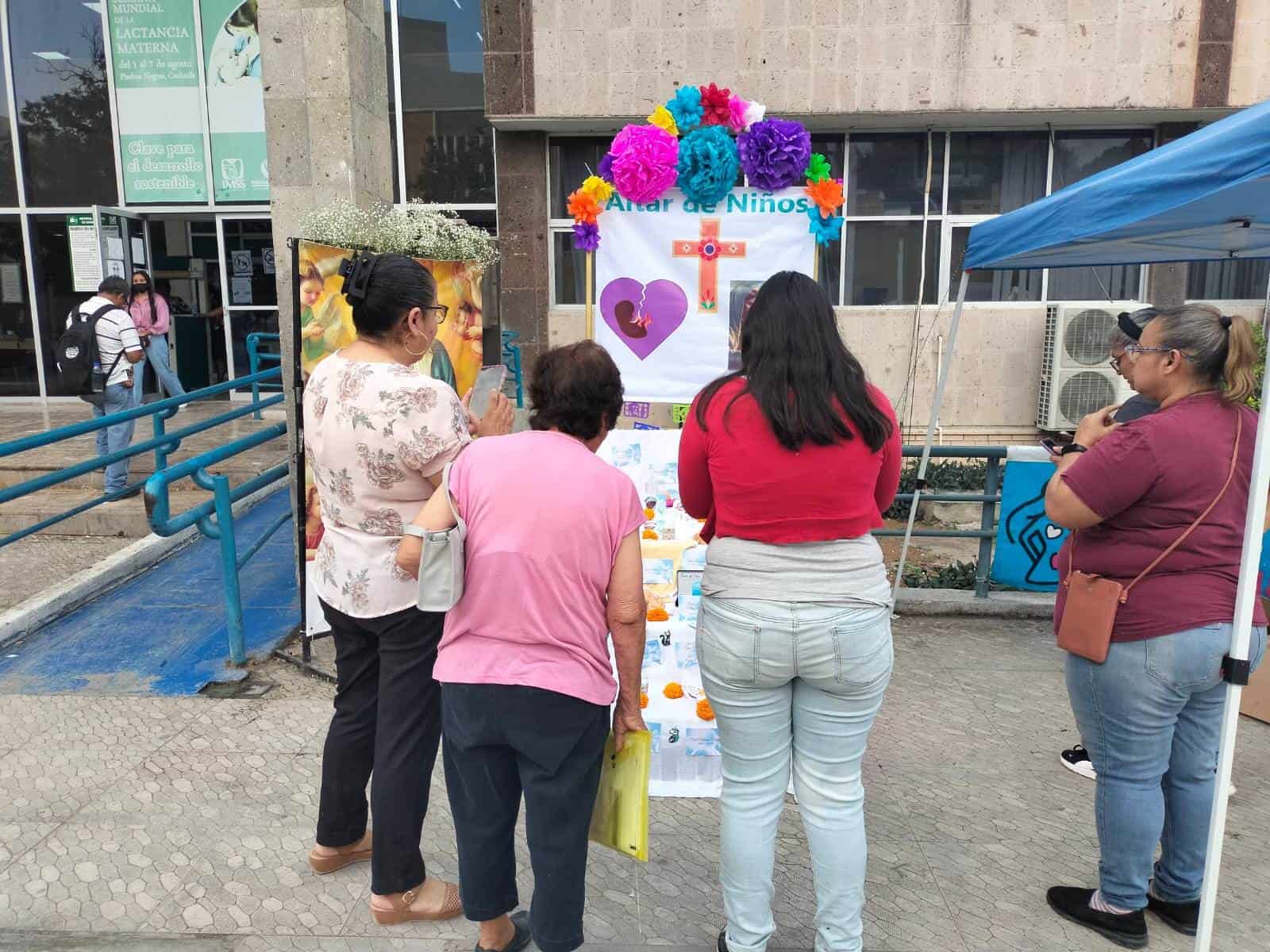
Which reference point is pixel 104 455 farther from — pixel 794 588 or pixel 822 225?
pixel 794 588

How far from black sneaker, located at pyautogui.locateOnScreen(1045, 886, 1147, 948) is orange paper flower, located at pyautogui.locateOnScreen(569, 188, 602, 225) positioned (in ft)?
9.78

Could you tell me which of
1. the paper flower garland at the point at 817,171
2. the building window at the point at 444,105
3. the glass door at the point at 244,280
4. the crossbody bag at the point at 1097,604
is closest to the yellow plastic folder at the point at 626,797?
the crossbody bag at the point at 1097,604

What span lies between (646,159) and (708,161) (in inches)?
9.8

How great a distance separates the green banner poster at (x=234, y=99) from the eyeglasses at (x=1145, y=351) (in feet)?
34.3

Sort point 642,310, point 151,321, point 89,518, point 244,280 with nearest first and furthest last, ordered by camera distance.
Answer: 1. point 642,310
2. point 89,518
3. point 151,321
4. point 244,280

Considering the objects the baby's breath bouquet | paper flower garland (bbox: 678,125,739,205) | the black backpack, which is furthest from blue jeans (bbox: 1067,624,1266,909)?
the black backpack

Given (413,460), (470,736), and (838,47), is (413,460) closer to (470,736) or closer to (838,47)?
(470,736)

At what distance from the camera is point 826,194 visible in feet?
12.0

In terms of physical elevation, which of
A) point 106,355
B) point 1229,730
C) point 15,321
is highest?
point 15,321

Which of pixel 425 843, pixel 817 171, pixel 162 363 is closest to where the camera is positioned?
pixel 425 843

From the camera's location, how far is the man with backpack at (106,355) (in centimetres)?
715

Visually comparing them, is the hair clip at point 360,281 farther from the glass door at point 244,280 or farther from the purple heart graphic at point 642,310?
the glass door at point 244,280

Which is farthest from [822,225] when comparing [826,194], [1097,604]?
[1097,604]

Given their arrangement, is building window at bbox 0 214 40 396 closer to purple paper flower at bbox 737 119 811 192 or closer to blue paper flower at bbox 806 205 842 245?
purple paper flower at bbox 737 119 811 192
